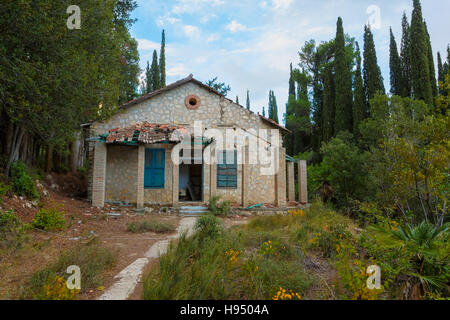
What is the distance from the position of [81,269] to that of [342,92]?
22.4 meters

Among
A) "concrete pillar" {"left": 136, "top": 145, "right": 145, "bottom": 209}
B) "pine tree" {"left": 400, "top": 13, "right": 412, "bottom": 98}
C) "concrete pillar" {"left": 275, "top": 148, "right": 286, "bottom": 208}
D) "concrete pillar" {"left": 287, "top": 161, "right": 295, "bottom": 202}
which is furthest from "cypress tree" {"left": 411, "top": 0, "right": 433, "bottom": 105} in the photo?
"concrete pillar" {"left": 136, "top": 145, "right": 145, "bottom": 209}

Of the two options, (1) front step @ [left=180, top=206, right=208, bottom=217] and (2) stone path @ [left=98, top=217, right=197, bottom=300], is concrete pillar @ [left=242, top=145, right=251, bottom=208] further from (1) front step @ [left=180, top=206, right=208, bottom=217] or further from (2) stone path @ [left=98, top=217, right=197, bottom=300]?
(2) stone path @ [left=98, top=217, right=197, bottom=300]

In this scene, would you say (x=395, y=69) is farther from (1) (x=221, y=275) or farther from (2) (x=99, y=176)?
(1) (x=221, y=275)

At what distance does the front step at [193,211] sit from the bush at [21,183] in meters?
4.91

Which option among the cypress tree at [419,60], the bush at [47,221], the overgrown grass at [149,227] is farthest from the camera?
the cypress tree at [419,60]

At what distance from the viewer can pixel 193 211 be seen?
35.6ft

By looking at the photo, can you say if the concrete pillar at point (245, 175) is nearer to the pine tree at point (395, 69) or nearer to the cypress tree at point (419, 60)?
the cypress tree at point (419, 60)

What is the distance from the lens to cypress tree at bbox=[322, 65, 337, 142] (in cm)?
2283

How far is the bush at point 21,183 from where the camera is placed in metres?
8.20

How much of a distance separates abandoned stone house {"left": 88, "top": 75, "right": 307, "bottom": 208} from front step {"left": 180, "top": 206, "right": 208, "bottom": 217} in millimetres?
527

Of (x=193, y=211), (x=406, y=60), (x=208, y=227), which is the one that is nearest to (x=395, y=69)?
(x=406, y=60)

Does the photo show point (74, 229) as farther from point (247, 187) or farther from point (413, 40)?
point (413, 40)

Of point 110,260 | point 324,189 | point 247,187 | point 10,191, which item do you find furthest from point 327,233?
point 324,189

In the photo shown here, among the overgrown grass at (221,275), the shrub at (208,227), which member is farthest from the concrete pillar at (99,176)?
the overgrown grass at (221,275)
